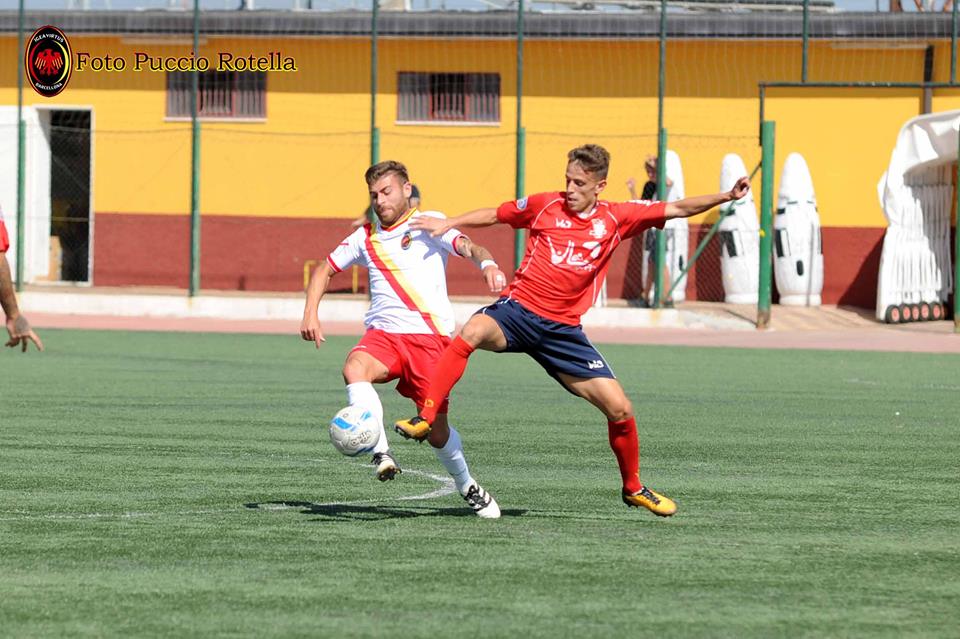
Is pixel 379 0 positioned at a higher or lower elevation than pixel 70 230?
higher

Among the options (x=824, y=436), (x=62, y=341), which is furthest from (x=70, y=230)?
(x=824, y=436)

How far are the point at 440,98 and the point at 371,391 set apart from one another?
22.1 m

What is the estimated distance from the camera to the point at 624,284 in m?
28.7

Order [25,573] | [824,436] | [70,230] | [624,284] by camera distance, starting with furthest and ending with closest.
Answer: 1. [70,230]
2. [624,284]
3. [824,436]
4. [25,573]

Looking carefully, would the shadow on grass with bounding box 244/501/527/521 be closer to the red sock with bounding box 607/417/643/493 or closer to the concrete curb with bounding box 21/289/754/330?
the red sock with bounding box 607/417/643/493

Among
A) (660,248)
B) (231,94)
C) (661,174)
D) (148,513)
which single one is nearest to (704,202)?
(148,513)

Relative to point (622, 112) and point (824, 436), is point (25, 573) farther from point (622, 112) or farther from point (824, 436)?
point (622, 112)

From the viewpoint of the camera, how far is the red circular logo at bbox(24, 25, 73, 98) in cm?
3034

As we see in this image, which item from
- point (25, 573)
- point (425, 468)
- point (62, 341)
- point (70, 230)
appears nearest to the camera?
point (25, 573)

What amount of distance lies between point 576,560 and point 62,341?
1575 centimetres

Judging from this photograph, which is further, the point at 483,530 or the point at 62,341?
the point at 62,341

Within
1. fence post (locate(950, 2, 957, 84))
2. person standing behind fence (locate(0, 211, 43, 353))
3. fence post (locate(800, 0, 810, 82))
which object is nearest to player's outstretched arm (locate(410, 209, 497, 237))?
person standing behind fence (locate(0, 211, 43, 353))

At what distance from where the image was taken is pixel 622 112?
2908 cm

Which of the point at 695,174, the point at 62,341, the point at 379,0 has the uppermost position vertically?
the point at 379,0
